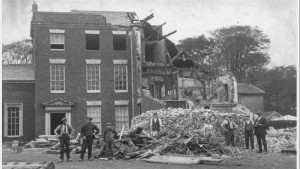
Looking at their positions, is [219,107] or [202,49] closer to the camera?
[219,107]

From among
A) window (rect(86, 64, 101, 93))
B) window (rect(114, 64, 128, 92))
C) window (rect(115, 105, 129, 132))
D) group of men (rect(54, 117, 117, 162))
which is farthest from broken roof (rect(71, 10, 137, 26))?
group of men (rect(54, 117, 117, 162))

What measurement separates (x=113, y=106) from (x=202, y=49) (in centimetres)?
2421

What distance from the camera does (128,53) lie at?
30688 mm

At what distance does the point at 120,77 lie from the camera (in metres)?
30.6

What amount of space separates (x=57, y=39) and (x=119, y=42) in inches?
166

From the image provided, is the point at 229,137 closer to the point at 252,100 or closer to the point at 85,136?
the point at 85,136

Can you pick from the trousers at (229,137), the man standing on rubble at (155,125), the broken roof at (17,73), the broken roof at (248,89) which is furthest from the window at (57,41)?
the broken roof at (248,89)

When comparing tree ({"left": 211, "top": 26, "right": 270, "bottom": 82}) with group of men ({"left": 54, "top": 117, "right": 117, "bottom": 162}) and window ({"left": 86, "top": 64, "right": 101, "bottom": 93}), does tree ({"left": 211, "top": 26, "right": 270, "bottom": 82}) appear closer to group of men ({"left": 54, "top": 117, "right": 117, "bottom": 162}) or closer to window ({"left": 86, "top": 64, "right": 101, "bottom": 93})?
window ({"left": 86, "top": 64, "right": 101, "bottom": 93})

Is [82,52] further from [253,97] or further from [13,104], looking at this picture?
[253,97]

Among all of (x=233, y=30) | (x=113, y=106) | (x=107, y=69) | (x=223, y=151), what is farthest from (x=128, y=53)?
(x=233, y=30)

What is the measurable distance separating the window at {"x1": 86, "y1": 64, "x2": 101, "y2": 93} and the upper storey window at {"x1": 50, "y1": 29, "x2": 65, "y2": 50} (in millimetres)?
2181

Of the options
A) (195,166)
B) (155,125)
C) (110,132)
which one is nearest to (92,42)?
(155,125)

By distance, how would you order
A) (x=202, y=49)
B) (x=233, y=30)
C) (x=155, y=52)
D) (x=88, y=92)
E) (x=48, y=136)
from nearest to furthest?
1. (x=48, y=136)
2. (x=88, y=92)
3. (x=155, y=52)
4. (x=233, y=30)
5. (x=202, y=49)

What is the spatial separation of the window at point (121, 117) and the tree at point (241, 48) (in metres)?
19.3
